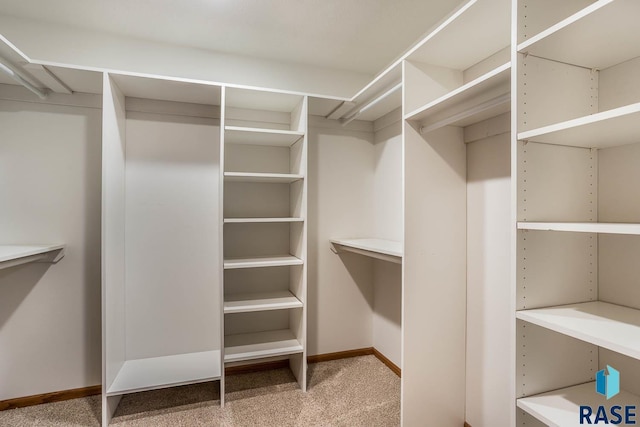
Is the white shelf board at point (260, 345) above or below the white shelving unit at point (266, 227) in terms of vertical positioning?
below

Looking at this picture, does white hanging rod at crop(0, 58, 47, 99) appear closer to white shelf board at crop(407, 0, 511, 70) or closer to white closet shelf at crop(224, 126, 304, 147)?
white closet shelf at crop(224, 126, 304, 147)

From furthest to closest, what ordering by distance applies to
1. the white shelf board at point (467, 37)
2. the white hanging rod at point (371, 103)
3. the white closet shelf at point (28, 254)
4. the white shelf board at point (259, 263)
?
1. the white shelf board at point (259, 263)
2. the white hanging rod at point (371, 103)
3. the white closet shelf at point (28, 254)
4. the white shelf board at point (467, 37)

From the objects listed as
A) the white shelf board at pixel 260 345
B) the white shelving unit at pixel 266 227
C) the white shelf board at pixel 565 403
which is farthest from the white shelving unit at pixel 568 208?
the white shelf board at pixel 260 345

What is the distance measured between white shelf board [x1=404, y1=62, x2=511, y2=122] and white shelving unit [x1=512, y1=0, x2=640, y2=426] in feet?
0.28

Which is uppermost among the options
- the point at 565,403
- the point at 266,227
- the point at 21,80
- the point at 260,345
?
the point at 21,80

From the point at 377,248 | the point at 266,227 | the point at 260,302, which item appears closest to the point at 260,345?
the point at 260,302


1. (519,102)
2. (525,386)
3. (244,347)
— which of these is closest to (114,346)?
(244,347)

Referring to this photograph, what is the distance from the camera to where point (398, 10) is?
192cm

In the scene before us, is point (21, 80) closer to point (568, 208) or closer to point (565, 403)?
point (568, 208)

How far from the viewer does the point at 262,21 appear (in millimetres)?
2033

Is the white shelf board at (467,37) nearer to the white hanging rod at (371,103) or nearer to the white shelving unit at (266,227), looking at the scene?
the white hanging rod at (371,103)

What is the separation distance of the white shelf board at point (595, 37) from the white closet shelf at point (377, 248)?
1.09m

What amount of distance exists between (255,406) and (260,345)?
14.8 inches

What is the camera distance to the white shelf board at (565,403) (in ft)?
3.30
